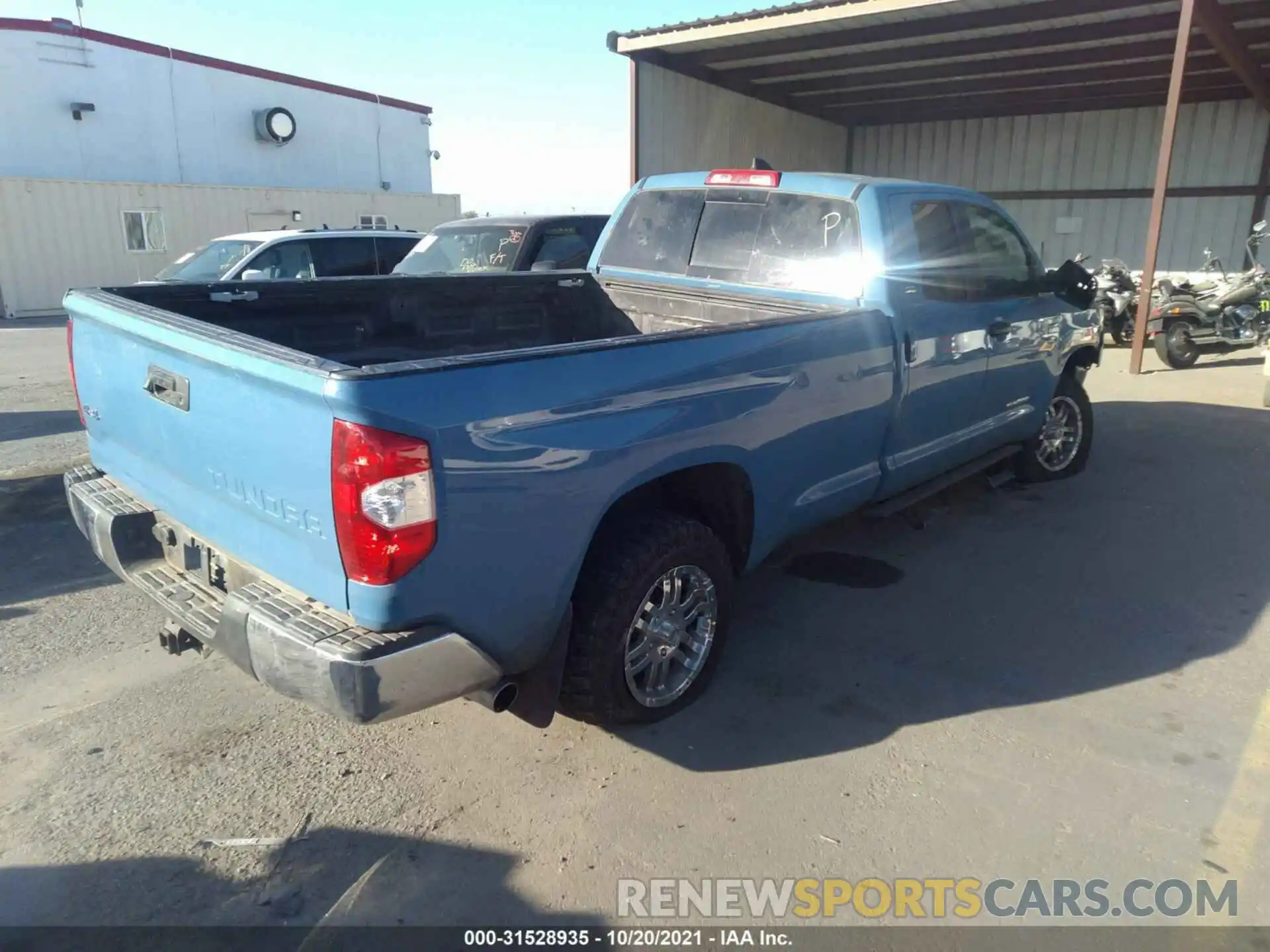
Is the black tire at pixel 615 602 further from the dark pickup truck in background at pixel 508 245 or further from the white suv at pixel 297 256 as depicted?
the white suv at pixel 297 256

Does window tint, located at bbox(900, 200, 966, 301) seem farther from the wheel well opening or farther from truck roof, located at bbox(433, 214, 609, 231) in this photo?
truck roof, located at bbox(433, 214, 609, 231)

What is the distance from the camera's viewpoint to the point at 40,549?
195 inches

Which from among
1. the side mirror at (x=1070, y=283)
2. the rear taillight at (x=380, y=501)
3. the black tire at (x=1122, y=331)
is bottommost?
the black tire at (x=1122, y=331)

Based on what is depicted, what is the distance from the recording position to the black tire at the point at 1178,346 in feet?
37.0

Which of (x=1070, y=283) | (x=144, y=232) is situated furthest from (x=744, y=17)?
(x=144, y=232)

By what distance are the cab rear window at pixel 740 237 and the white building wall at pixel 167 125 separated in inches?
811

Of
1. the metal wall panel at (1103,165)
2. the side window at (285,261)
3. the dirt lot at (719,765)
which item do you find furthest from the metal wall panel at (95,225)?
the dirt lot at (719,765)

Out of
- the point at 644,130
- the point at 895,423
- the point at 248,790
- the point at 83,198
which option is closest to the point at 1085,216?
the point at 644,130

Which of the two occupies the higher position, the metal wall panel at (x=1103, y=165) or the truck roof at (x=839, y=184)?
the metal wall panel at (x=1103, y=165)

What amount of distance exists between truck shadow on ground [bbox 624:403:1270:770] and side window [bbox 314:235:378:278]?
7.50 metres

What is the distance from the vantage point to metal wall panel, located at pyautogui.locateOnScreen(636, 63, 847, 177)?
504 inches

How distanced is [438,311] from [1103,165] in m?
16.6

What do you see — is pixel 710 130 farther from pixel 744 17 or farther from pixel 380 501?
pixel 380 501

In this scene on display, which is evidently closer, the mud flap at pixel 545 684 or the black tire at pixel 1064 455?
the mud flap at pixel 545 684
